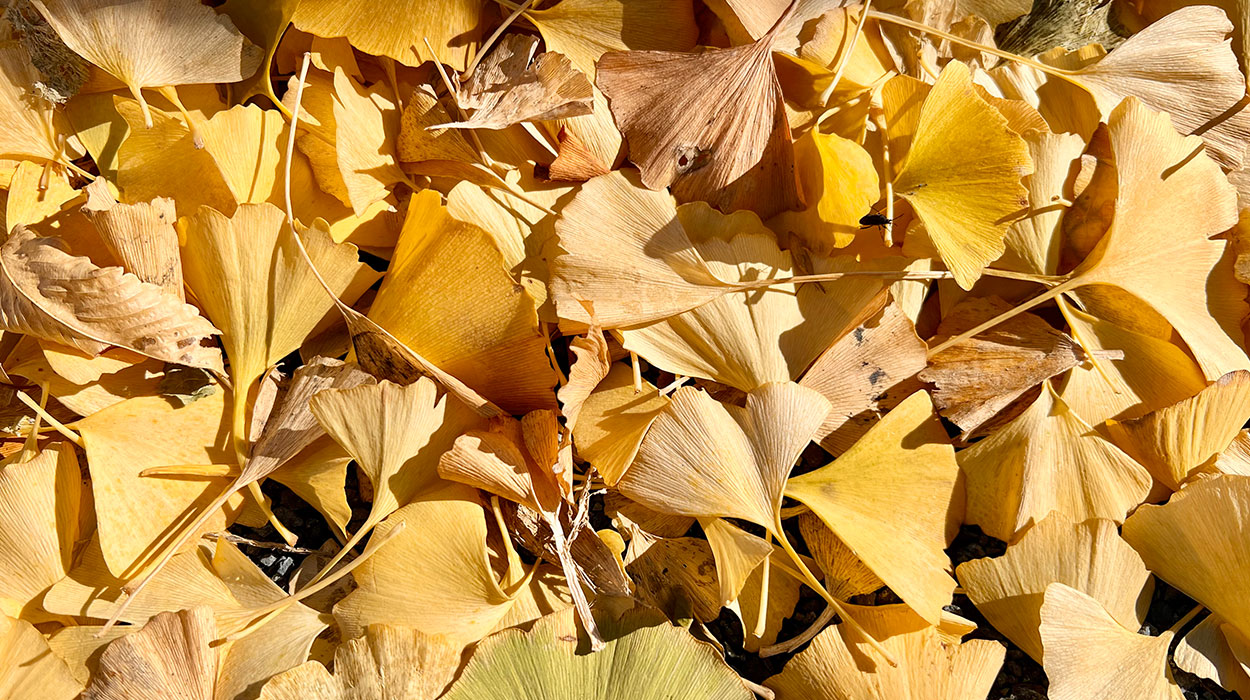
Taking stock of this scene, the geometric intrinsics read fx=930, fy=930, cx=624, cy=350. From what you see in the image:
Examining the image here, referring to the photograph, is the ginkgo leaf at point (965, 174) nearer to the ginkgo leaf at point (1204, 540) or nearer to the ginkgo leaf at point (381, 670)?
the ginkgo leaf at point (1204, 540)

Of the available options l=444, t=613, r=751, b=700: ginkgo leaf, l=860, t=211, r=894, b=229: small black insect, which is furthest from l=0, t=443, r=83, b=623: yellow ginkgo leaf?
l=860, t=211, r=894, b=229: small black insect

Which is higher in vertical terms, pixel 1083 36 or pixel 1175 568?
pixel 1083 36

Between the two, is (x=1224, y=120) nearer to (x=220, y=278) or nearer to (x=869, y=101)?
(x=869, y=101)

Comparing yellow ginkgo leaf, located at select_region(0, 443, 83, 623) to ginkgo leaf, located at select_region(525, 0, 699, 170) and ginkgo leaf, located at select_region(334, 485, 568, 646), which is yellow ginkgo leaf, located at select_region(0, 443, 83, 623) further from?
ginkgo leaf, located at select_region(525, 0, 699, 170)

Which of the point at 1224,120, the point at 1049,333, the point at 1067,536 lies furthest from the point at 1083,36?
the point at 1067,536

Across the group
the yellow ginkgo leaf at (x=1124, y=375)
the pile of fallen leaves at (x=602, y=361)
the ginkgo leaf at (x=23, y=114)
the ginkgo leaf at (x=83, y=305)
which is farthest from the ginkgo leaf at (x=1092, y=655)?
the ginkgo leaf at (x=23, y=114)
